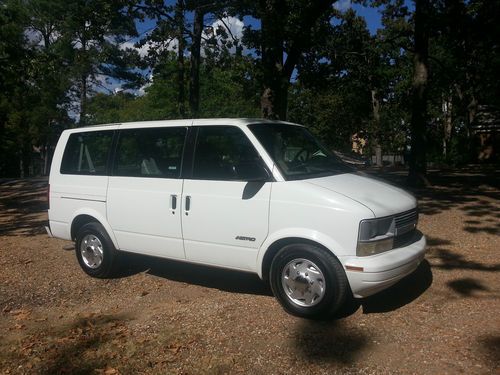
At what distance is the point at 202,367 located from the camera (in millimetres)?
3982

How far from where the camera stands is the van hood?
4629mm

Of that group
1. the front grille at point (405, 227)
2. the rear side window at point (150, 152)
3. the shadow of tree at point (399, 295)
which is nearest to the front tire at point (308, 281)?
the shadow of tree at point (399, 295)

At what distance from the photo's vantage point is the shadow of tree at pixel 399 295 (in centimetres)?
505

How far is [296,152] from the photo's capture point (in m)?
5.52

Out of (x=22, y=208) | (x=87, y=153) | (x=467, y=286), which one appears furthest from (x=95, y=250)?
(x=22, y=208)

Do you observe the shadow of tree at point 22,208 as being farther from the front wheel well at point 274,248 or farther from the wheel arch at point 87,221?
the front wheel well at point 274,248

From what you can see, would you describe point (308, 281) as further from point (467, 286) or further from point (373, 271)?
point (467, 286)

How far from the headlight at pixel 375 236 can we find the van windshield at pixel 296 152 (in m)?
0.87

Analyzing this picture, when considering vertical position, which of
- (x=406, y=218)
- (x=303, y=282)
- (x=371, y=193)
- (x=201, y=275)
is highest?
(x=371, y=193)

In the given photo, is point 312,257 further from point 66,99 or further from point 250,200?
point 66,99

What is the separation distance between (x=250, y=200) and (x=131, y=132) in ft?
6.82

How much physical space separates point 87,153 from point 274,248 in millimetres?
3145

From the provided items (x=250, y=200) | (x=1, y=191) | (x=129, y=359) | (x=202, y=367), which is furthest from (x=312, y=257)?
(x=1, y=191)

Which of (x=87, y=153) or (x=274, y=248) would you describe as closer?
(x=274, y=248)
